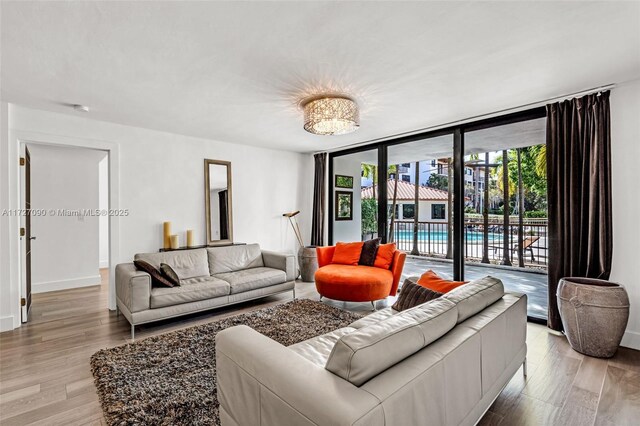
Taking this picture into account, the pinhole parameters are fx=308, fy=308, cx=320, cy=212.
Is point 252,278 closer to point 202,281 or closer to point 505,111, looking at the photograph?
point 202,281

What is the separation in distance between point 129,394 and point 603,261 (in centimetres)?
404

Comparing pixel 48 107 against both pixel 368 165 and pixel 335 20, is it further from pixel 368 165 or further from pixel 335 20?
pixel 368 165

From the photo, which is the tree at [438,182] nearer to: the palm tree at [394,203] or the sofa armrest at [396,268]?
the palm tree at [394,203]

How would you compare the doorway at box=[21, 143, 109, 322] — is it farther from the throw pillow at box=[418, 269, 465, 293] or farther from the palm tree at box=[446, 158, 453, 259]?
the palm tree at box=[446, 158, 453, 259]

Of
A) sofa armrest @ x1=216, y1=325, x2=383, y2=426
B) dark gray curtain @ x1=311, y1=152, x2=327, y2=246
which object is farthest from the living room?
dark gray curtain @ x1=311, y1=152, x2=327, y2=246

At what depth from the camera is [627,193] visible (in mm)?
2824

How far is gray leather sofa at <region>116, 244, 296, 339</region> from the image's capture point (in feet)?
10.2

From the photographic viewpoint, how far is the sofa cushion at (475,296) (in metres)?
1.66

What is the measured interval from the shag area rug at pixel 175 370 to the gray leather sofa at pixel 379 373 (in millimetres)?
643

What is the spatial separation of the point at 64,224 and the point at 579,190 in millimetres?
7118

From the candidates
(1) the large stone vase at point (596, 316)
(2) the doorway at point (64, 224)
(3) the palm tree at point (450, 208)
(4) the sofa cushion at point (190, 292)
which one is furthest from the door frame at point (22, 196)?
(1) the large stone vase at point (596, 316)

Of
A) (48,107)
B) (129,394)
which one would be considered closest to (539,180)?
(129,394)

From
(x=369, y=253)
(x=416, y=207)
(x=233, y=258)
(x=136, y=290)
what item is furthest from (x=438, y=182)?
(x=136, y=290)

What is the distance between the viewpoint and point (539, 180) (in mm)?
3557
